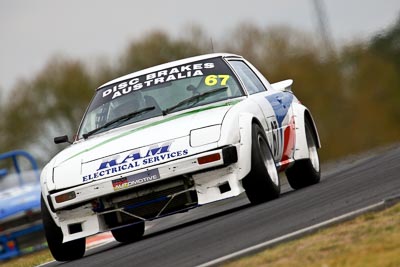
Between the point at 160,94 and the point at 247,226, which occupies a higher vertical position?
the point at 160,94

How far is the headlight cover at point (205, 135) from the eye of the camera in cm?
1006

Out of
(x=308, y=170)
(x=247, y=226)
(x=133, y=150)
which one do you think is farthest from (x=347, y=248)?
(x=308, y=170)

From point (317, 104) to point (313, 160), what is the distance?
61.4 feet

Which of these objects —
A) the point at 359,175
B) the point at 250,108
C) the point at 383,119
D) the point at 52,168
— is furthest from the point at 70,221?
the point at 383,119

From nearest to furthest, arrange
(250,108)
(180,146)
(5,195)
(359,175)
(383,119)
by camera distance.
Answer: (180,146) < (250,108) < (359,175) < (5,195) < (383,119)

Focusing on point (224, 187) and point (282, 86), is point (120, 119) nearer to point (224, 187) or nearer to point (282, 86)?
point (224, 187)

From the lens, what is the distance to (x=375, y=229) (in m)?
7.58

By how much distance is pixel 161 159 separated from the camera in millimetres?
9984

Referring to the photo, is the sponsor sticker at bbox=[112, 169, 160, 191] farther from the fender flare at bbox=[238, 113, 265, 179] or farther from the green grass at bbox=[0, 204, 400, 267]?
the green grass at bbox=[0, 204, 400, 267]

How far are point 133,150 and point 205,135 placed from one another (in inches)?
24.4

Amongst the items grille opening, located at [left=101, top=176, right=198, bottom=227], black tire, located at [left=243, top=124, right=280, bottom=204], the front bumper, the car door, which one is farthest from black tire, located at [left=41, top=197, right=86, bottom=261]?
the car door

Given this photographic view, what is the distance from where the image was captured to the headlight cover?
10.1 meters

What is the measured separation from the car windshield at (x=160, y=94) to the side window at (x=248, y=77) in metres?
0.21

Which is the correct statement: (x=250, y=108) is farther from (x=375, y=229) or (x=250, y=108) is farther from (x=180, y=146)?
(x=375, y=229)
